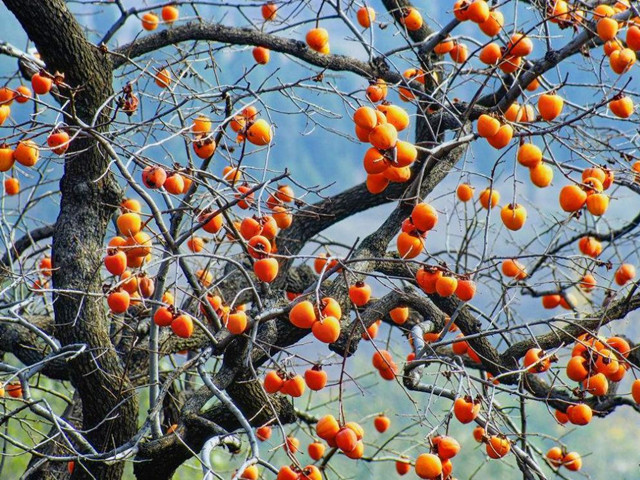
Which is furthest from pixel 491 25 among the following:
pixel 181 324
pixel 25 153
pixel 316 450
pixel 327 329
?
pixel 316 450

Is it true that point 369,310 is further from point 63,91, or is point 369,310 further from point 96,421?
point 63,91

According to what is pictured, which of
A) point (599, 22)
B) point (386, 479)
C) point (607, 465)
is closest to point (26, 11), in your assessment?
point (599, 22)

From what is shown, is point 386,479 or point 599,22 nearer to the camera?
point 599,22

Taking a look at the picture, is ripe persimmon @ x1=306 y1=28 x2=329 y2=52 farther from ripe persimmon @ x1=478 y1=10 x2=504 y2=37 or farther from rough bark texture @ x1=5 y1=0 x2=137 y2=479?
rough bark texture @ x1=5 y1=0 x2=137 y2=479

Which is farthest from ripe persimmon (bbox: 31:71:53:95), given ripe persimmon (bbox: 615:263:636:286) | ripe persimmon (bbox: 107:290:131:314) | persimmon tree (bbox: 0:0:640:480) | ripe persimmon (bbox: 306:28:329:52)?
ripe persimmon (bbox: 615:263:636:286)

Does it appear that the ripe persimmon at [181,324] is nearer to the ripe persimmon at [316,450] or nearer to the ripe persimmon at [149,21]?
the ripe persimmon at [316,450]

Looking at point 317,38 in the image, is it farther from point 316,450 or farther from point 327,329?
point 316,450

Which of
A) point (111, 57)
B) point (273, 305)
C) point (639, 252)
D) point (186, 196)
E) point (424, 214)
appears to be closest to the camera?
point (424, 214)

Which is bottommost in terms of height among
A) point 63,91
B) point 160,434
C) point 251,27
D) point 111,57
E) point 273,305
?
point 160,434

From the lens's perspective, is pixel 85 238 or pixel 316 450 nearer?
pixel 85 238

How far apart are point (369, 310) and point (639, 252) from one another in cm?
167

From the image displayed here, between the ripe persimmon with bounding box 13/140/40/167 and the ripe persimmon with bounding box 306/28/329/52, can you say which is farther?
the ripe persimmon with bounding box 306/28/329/52

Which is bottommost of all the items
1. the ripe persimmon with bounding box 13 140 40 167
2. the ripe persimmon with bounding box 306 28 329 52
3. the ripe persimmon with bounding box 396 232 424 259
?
the ripe persimmon with bounding box 13 140 40 167

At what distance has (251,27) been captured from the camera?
13.7 feet
